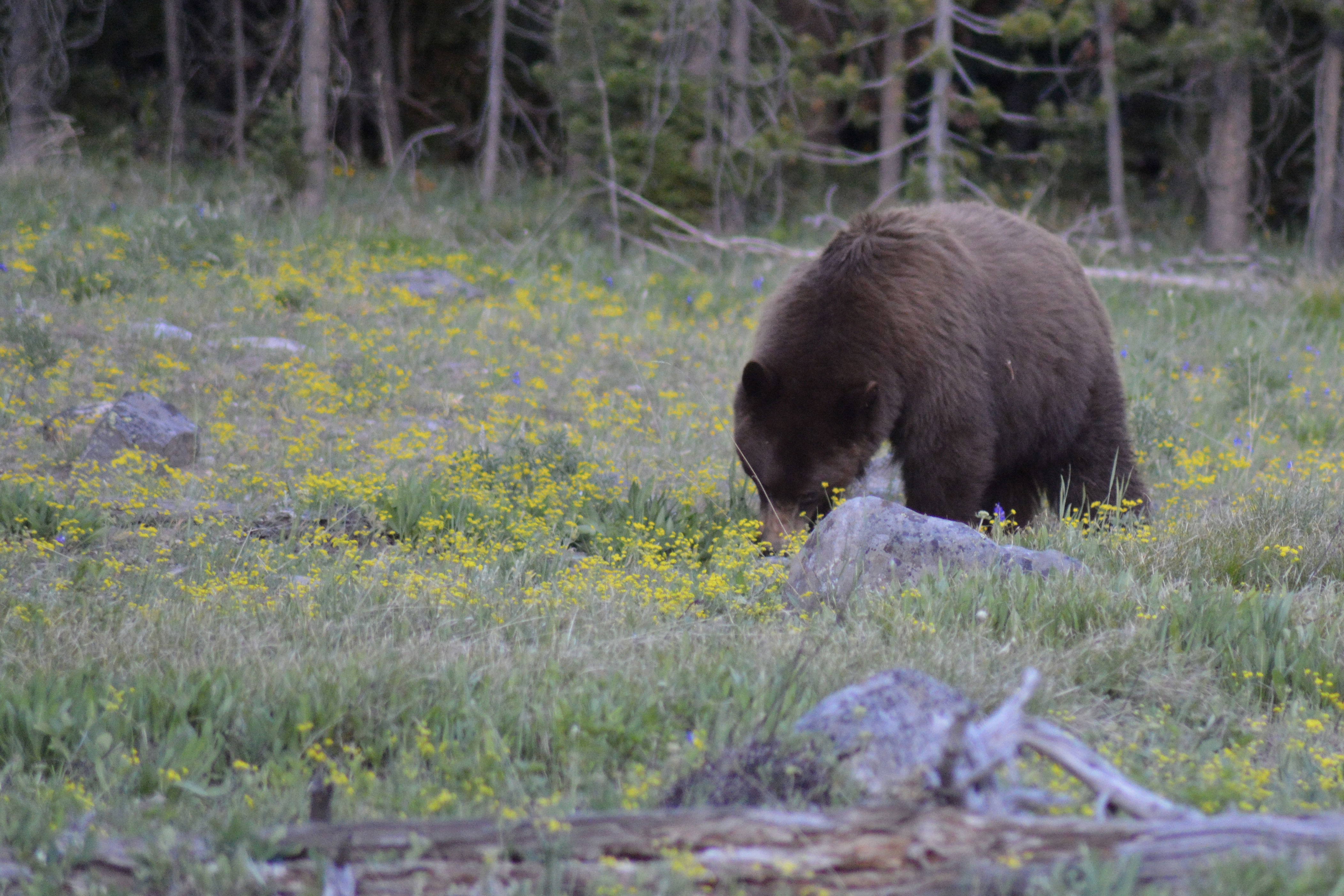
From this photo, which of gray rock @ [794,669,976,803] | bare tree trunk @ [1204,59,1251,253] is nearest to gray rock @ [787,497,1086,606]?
gray rock @ [794,669,976,803]

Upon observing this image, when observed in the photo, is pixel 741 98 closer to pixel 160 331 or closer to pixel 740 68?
pixel 740 68

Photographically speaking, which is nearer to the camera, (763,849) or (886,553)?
(763,849)

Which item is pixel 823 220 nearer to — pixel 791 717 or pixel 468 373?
pixel 468 373

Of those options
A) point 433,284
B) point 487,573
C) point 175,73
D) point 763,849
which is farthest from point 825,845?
point 175,73

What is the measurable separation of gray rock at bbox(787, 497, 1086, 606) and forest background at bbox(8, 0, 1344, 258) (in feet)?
22.0

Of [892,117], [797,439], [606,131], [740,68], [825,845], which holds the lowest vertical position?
[797,439]

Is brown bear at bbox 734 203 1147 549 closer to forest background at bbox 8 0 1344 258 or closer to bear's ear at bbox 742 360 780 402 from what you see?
bear's ear at bbox 742 360 780 402

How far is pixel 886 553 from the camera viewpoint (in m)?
4.43

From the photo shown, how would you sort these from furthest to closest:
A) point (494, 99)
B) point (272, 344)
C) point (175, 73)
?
point (175, 73), point (494, 99), point (272, 344)

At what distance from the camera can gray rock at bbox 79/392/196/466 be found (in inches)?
234

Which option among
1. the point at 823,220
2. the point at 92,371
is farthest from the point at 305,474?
the point at 823,220

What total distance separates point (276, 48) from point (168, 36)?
181cm

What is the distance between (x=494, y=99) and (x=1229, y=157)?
8.79 meters

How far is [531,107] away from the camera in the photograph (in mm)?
16625
